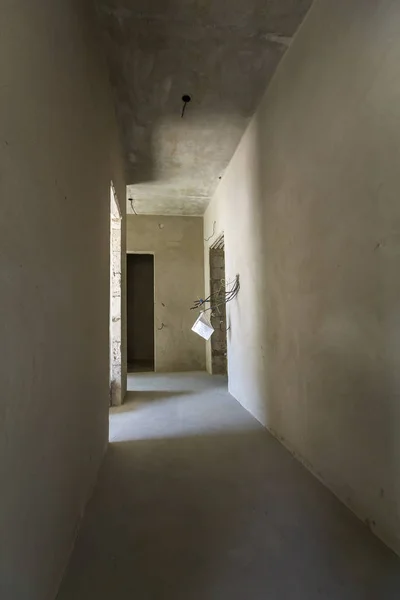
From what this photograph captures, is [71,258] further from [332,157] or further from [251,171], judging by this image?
[251,171]

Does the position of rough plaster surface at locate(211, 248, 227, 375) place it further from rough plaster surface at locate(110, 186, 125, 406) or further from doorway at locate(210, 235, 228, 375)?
rough plaster surface at locate(110, 186, 125, 406)

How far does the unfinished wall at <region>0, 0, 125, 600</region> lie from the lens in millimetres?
858

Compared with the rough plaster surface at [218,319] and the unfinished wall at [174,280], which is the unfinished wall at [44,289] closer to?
the rough plaster surface at [218,319]

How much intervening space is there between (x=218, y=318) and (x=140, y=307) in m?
2.95

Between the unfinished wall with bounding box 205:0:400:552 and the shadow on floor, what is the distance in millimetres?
181

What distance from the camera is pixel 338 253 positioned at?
6.03ft

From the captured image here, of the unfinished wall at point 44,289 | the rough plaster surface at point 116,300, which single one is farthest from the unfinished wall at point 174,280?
the unfinished wall at point 44,289

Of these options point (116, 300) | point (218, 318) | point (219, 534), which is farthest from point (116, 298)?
point (219, 534)

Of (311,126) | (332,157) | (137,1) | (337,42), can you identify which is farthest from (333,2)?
(137,1)

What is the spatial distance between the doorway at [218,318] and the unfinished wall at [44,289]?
4.04m

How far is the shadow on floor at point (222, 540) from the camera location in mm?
1233

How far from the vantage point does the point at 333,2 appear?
189 cm

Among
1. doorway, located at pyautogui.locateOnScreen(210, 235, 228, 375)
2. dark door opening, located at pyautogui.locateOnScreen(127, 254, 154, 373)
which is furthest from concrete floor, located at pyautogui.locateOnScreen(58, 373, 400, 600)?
dark door opening, located at pyautogui.locateOnScreen(127, 254, 154, 373)

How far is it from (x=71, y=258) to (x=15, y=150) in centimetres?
66
